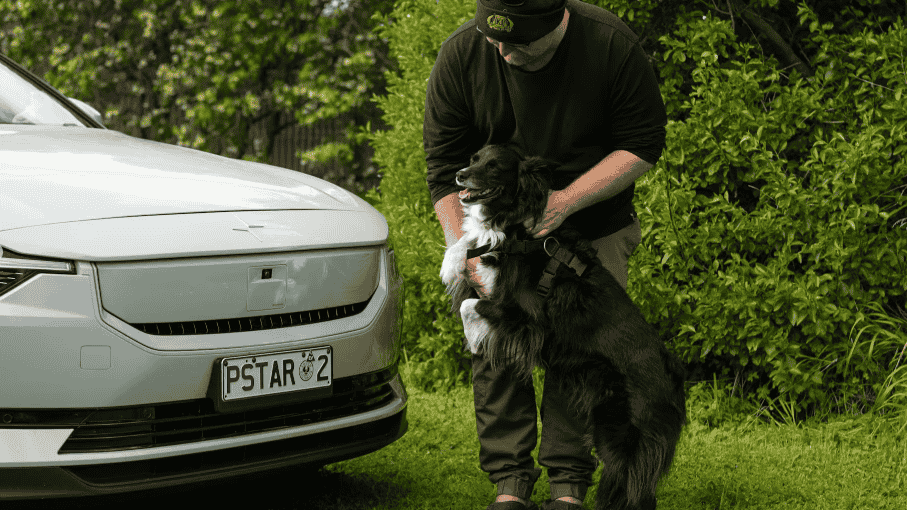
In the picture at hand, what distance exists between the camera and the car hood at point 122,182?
2488mm

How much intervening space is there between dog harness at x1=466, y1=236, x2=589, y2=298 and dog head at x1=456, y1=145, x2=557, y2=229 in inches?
3.0

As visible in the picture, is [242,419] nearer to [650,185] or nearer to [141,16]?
[650,185]

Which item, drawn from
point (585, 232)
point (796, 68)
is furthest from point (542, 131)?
point (796, 68)

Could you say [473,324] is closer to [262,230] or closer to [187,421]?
[262,230]

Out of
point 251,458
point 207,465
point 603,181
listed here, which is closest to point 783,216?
point 603,181

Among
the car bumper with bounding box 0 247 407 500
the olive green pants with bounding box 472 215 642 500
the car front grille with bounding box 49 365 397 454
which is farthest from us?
the olive green pants with bounding box 472 215 642 500

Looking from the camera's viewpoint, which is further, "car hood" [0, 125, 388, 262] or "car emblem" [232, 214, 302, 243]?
"car emblem" [232, 214, 302, 243]

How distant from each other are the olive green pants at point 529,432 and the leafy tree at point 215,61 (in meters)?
7.48

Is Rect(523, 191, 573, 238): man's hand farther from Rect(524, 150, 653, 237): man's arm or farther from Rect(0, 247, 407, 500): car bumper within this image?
Rect(0, 247, 407, 500): car bumper

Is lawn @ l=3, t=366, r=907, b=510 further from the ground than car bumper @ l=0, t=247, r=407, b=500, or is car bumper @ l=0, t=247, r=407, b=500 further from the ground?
car bumper @ l=0, t=247, r=407, b=500

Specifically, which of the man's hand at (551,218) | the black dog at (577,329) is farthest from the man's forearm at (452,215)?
the man's hand at (551,218)

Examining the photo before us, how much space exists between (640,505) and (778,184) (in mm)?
1930

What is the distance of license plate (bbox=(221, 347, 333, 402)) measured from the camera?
2557 millimetres

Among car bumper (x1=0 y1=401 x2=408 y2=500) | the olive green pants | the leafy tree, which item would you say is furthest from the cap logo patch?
the leafy tree
